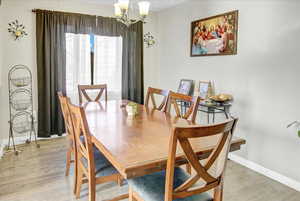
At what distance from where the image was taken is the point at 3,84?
3537 mm

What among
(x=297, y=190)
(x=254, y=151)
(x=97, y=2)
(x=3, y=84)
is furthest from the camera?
(x=97, y=2)

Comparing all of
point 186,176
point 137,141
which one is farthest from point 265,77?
point 137,141

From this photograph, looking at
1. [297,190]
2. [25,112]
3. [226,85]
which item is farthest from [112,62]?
[297,190]

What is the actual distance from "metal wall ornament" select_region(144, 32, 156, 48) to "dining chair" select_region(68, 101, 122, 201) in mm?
3108

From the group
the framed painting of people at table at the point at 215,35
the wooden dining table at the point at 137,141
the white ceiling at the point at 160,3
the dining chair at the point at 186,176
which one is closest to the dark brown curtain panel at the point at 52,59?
the white ceiling at the point at 160,3

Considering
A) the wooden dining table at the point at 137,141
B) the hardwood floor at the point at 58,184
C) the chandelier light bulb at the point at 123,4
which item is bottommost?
the hardwood floor at the point at 58,184

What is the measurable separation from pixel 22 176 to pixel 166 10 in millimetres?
3663

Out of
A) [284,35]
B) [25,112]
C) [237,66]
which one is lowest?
[25,112]

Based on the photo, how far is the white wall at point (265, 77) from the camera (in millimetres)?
2488

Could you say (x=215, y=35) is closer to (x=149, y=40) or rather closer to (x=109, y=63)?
(x=149, y=40)

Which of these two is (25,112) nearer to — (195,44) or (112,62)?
(112,62)

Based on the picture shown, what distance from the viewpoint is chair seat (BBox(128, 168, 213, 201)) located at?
4.74ft

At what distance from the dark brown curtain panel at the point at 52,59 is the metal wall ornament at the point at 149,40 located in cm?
120

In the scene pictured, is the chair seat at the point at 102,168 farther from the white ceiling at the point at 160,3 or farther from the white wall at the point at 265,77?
the white ceiling at the point at 160,3
